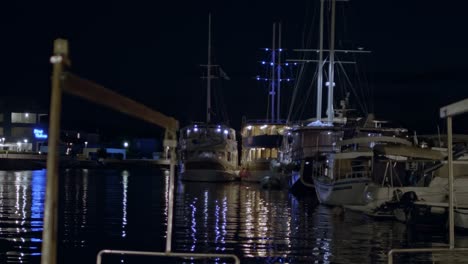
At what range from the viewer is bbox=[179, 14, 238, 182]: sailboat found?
69.4 meters

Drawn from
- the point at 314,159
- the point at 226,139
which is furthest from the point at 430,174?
the point at 226,139

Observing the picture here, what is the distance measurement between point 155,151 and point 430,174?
158324 mm

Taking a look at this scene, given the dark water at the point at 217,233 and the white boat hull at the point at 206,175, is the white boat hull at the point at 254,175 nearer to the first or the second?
the white boat hull at the point at 206,175

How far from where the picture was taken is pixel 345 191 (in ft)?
114

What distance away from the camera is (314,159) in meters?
45.6

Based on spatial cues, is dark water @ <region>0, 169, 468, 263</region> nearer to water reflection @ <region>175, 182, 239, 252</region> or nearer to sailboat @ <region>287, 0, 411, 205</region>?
water reflection @ <region>175, 182, 239, 252</region>

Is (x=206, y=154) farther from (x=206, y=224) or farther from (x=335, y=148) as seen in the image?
(x=206, y=224)

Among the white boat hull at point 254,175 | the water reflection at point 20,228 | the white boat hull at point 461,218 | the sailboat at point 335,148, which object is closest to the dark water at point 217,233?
the water reflection at point 20,228

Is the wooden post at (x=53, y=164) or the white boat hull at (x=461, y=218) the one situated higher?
the wooden post at (x=53, y=164)

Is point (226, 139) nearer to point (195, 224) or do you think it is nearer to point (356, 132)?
point (356, 132)

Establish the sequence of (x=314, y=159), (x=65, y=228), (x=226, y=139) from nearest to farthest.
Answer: (x=65, y=228) → (x=314, y=159) → (x=226, y=139)

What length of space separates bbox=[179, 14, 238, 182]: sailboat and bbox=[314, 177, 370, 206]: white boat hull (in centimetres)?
3233

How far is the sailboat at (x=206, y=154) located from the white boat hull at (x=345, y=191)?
32.3 metres

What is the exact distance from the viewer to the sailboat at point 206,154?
69.4 meters
